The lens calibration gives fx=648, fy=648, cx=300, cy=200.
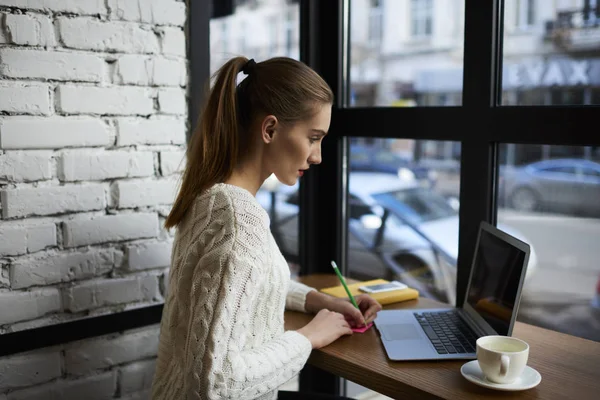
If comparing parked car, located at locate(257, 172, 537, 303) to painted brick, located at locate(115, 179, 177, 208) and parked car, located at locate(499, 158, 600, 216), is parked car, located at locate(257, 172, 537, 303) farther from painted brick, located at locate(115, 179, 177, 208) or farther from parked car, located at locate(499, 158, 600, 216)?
painted brick, located at locate(115, 179, 177, 208)

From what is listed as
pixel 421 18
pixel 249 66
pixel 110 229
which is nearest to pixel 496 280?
pixel 249 66

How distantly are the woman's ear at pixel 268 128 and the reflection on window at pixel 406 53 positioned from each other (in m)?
0.61

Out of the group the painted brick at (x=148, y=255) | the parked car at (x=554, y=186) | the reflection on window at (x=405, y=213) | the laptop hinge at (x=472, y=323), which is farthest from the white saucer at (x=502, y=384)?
the painted brick at (x=148, y=255)

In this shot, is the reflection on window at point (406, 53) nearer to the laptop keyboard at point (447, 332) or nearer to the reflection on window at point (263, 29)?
the reflection on window at point (263, 29)

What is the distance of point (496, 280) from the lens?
1.42 meters

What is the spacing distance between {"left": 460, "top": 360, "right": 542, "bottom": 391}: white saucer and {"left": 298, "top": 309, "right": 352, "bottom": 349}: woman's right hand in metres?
0.30

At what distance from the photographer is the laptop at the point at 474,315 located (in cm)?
133

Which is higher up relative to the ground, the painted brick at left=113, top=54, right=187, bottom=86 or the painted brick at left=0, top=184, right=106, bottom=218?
the painted brick at left=113, top=54, right=187, bottom=86

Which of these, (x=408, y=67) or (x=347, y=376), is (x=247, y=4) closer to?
(x=408, y=67)

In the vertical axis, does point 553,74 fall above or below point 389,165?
above

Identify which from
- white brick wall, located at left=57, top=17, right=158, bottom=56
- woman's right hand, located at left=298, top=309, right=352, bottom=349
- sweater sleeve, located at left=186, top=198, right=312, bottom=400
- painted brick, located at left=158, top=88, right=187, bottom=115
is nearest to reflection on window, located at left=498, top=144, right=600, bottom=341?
woman's right hand, located at left=298, top=309, right=352, bottom=349

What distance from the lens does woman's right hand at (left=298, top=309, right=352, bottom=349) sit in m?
1.40

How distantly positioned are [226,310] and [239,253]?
0.11m

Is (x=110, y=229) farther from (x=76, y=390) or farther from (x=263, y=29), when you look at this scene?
(x=263, y=29)
